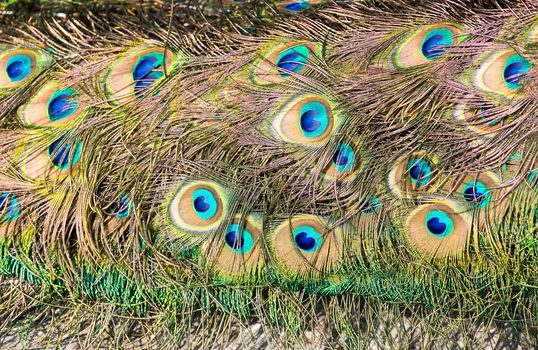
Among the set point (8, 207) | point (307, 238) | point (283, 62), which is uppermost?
point (283, 62)

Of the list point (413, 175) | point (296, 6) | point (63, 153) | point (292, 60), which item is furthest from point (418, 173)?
point (63, 153)

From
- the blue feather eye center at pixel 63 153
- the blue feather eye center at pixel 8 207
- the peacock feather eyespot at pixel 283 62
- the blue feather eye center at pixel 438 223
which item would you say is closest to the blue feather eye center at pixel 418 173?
the blue feather eye center at pixel 438 223

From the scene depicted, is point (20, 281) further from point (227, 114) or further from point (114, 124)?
point (227, 114)

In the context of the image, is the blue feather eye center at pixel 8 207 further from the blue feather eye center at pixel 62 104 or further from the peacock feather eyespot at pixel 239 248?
the peacock feather eyespot at pixel 239 248

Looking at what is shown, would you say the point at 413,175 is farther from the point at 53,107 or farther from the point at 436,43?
the point at 53,107

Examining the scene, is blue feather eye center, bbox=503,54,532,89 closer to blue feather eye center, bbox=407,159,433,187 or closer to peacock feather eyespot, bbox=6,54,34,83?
blue feather eye center, bbox=407,159,433,187

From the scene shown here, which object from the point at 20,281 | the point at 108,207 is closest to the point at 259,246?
the point at 108,207
